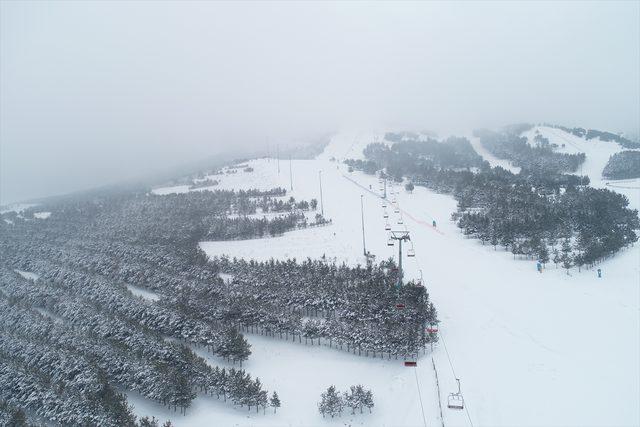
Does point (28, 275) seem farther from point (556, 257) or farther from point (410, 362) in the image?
point (556, 257)

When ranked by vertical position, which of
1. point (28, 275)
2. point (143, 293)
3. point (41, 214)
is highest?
point (41, 214)

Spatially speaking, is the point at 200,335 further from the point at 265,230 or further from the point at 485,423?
the point at 265,230

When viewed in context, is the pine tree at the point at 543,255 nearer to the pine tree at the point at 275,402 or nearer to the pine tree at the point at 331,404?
the pine tree at the point at 331,404

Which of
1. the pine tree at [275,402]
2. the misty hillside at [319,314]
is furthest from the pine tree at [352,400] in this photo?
the pine tree at [275,402]

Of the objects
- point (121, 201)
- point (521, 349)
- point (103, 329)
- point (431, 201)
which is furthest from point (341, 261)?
point (121, 201)

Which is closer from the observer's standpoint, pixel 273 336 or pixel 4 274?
pixel 273 336

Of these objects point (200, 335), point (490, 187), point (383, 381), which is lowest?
point (383, 381)

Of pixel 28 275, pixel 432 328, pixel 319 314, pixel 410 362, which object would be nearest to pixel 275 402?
pixel 410 362

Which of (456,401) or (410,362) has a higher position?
(410,362)
